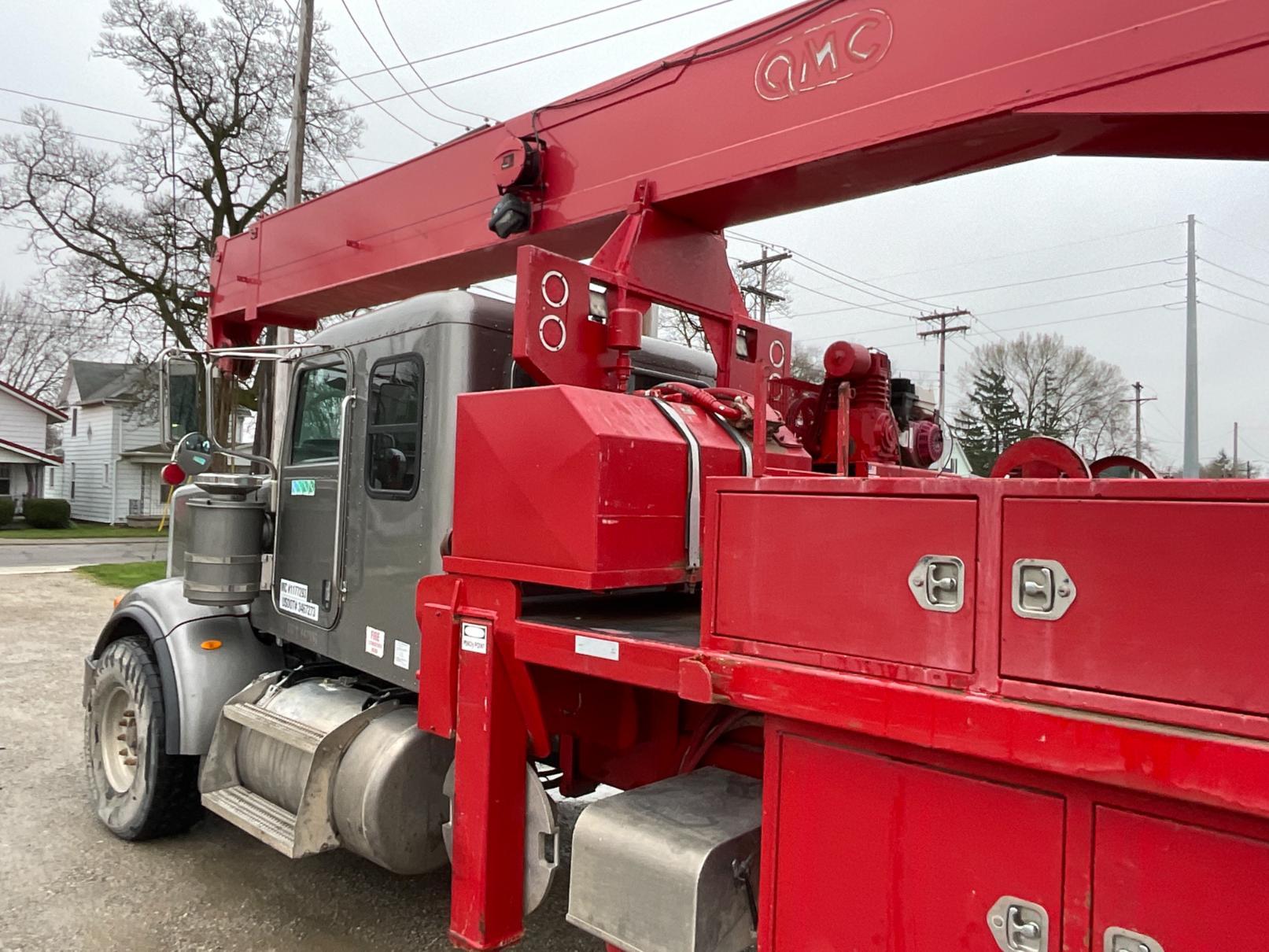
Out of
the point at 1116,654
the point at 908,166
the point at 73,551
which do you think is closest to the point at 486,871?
the point at 1116,654

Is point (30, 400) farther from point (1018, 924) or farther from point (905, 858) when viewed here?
point (1018, 924)

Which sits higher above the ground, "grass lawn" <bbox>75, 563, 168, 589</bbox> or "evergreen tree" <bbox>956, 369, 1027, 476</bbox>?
"evergreen tree" <bbox>956, 369, 1027, 476</bbox>

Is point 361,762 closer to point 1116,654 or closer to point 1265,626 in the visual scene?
point 1116,654

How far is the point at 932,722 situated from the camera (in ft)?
5.16

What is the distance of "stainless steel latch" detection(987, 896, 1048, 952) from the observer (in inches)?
59.4

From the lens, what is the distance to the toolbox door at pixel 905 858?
153 cm

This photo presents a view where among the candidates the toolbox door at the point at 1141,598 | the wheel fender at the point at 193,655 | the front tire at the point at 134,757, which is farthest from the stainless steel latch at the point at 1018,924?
the front tire at the point at 134,757

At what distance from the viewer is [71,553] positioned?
2114cm

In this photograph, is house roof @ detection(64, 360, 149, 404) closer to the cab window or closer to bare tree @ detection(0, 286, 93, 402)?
bare tree @ detection(0, 286, 93, 402)

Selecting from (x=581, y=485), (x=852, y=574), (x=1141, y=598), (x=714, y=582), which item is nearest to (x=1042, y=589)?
(x=1141, y=598)

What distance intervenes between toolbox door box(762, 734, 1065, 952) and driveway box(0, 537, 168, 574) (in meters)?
16.9

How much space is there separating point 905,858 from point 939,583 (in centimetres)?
53

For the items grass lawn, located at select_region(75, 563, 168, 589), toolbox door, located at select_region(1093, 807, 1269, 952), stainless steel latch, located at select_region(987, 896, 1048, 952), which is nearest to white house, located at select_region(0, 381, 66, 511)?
grass lawn, located at select_region(75, 563, 168, 589)

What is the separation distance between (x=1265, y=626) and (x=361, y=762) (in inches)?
108
